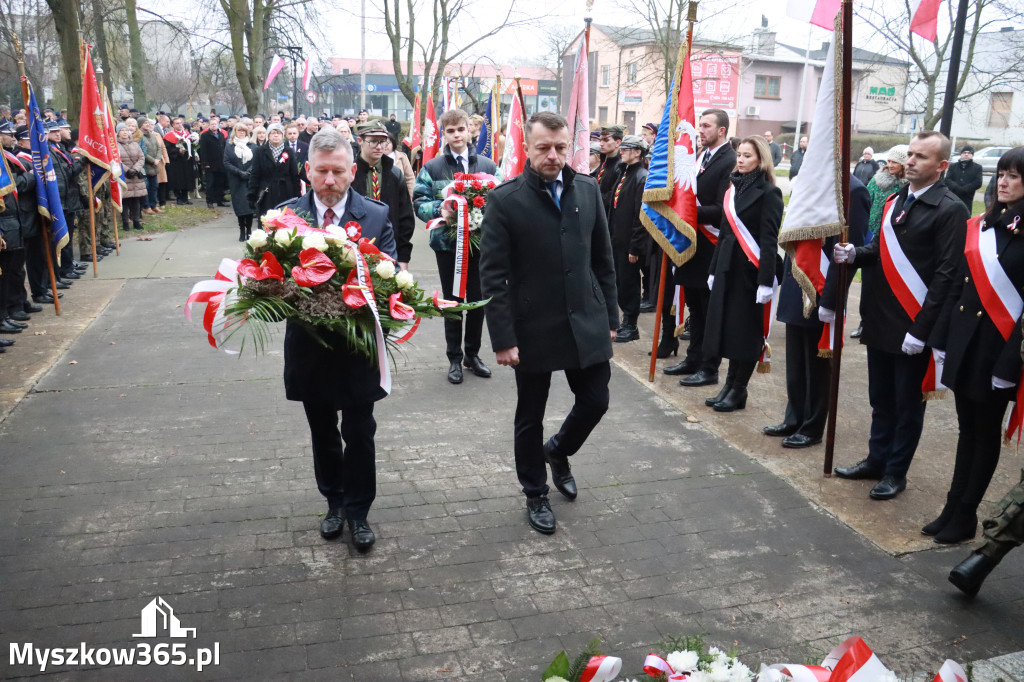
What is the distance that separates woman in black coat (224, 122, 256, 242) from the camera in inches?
608

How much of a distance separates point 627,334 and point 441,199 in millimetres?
2830

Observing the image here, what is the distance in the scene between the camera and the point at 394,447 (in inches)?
224

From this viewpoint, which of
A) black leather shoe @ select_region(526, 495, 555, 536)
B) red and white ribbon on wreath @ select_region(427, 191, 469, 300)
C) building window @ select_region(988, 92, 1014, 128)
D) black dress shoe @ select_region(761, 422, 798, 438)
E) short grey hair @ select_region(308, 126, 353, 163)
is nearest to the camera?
short grey hair @ select_region(308, 126, 353, 163)

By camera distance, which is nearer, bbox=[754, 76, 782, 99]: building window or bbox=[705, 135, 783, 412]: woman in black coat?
bbox=[705, 135, 783, 412]: woman in black coat

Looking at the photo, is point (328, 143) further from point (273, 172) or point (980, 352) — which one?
point (273, 172)

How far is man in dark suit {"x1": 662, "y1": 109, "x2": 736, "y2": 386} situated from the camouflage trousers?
137 inches

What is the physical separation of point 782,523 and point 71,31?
15.0m

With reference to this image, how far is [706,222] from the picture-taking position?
7.38 meters

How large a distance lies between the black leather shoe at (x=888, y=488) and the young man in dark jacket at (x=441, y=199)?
332 cm

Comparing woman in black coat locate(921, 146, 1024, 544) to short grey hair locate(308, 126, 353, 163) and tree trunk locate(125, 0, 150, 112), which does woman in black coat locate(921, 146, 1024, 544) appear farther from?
tree trunk locate(125, 0, 150, 112)

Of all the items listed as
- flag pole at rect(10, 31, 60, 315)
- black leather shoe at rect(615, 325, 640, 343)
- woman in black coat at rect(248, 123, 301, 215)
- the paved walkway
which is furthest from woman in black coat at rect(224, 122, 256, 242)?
the paved walkway

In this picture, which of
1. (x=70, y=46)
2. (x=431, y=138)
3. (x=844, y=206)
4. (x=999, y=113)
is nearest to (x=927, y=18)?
(x=844, y=206)

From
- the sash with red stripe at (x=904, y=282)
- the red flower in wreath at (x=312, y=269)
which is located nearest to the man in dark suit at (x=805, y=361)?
the sash with red stripe at (x=904, y=282)

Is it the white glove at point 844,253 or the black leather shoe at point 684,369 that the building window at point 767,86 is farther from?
the white glove at point 844,253
